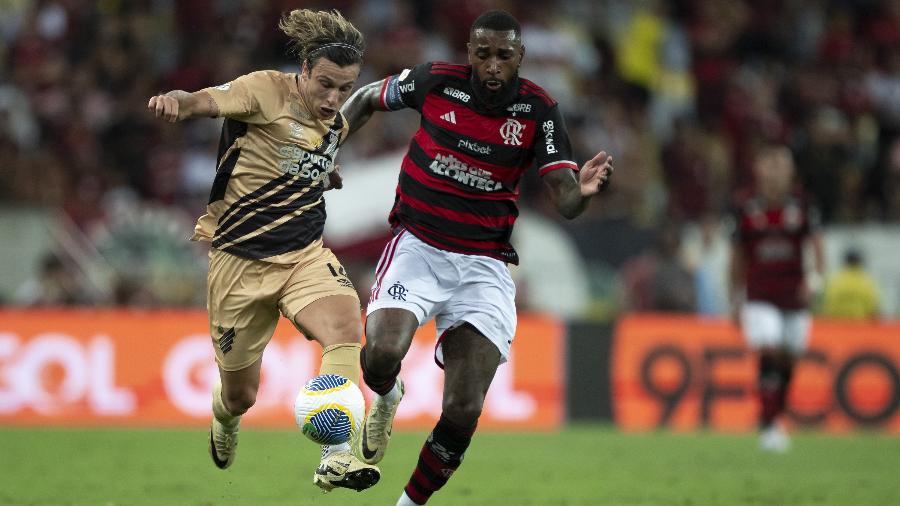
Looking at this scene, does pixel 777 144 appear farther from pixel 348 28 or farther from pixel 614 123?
pixel 348 28

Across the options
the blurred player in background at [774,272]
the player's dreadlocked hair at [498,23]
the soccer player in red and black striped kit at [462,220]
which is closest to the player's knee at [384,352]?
the soccer player in red and black striped kit at [462,220]

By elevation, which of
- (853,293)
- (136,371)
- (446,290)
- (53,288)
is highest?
(446,290)

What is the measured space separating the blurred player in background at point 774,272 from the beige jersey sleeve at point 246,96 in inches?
287

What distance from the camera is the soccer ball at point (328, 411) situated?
686cm

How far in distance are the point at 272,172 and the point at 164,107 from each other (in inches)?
45.2

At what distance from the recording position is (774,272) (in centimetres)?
1388

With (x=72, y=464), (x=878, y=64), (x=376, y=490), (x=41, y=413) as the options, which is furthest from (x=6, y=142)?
(x=878, y=64)

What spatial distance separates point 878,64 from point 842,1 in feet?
5.16

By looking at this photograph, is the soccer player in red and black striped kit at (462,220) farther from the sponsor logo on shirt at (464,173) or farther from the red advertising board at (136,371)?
the red advertising board at (136,371)

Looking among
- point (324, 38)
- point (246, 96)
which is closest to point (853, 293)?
point (324, 38)

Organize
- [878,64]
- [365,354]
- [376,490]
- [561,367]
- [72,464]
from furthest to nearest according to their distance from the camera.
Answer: [878,64], [561,367], [72,464], [376,490], [365,354]

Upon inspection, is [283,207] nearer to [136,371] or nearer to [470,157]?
[470,157]

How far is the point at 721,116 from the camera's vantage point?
1991cm

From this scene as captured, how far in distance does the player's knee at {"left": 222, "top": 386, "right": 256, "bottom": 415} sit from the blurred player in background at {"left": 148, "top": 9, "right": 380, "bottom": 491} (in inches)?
3.7
